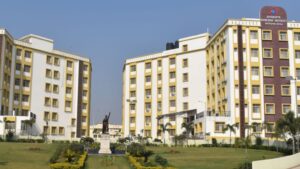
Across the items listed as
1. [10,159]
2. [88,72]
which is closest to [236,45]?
[88,72]

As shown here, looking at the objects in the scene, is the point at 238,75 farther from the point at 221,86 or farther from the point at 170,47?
the point at 170,47

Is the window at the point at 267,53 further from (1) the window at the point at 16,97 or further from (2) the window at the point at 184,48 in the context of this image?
(1) the window at the point at 16,97

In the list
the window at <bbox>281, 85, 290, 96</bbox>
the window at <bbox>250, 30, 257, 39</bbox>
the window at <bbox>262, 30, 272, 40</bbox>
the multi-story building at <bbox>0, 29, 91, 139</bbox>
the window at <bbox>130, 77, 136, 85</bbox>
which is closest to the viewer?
the window at <bbox>281, 85, 290, 96</bbox>

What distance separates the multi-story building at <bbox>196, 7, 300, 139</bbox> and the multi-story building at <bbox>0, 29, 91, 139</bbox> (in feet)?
101

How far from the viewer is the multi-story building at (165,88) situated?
87438 mm

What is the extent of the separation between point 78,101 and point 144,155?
184 feet

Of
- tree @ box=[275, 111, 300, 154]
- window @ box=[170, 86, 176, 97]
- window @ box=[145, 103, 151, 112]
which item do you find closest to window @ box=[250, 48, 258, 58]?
window @ box=[170, 86, 176, 97]

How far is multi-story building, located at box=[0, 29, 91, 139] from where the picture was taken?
260 feet

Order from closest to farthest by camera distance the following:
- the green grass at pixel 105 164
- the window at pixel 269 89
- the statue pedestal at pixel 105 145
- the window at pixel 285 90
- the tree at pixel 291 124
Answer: the green grass at pixel 105 164
the statue pedestal at pixel 105 145
the tree at pixel 291 124
the window at pixel 269 89
the window at pixel 285 90

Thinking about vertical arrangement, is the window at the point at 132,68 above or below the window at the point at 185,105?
above

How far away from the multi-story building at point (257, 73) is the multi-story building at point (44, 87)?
3091cm

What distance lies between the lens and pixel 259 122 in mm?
72000

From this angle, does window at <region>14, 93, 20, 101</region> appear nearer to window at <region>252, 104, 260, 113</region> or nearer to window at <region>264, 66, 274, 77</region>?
window at <region>252, 104, 260, 113</region>

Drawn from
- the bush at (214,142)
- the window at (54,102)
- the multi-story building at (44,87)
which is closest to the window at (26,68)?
the multi-story building at (44,87)
